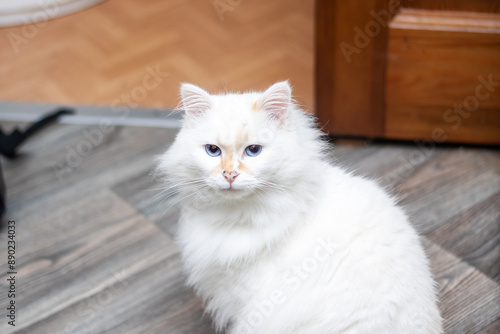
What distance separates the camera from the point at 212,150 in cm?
119

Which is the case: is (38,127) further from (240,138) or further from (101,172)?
(240,138)

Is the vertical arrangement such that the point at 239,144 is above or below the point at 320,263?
above

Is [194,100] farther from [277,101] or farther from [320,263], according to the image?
[320,263]

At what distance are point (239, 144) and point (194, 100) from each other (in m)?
0.14

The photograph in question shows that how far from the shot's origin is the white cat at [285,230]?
1163mm

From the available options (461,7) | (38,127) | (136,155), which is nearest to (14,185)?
(38,127)

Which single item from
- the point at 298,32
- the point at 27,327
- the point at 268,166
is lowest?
the point at 27,327

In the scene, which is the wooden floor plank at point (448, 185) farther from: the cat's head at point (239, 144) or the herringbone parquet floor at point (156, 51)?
the cat's head at point (239, 144)

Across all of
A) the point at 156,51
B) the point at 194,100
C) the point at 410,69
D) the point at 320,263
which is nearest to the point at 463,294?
the point at 320,263

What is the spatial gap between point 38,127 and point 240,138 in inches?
52.0

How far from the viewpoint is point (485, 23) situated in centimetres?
177

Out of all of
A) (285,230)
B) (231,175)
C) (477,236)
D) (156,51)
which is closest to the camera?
(231,175)

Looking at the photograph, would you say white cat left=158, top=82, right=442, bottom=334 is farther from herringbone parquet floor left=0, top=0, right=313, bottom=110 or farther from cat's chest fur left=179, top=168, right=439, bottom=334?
herringbone parquet floor left=0, top=0, right=313, bottom=110

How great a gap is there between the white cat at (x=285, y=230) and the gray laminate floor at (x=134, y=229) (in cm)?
33
